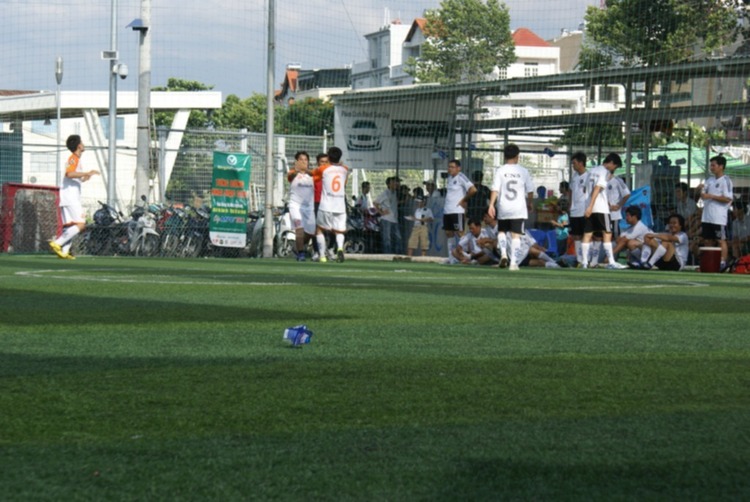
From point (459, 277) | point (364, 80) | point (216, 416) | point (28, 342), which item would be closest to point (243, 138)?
point (459, 277)

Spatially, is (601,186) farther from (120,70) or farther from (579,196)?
(120,70)

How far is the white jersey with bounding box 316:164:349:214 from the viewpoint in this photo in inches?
804

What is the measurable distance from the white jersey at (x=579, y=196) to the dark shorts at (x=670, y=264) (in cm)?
170

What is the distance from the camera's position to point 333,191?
20438 millimetres

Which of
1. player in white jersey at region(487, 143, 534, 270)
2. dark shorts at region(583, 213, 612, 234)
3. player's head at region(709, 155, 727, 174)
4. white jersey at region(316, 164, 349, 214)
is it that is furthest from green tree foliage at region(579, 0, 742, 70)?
player in white jersey at region(487, 143, 534, 270)

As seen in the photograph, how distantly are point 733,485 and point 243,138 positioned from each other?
26.1 m

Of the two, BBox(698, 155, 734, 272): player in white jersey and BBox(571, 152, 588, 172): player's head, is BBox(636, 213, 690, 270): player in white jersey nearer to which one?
BBox(698, 155, 734, 272): player in white jersey

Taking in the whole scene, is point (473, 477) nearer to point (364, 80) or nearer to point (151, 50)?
point (151, 50)

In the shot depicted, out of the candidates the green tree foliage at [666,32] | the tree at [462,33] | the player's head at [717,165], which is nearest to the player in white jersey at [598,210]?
the player's head at [717,165]

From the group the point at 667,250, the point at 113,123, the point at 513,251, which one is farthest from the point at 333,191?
the point at 113,123

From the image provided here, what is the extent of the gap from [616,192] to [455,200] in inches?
111

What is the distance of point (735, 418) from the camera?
3670 mm

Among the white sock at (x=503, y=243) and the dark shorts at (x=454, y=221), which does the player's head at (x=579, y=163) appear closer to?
the white sock at (x=503, y=243)

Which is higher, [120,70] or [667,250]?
[120,70]
